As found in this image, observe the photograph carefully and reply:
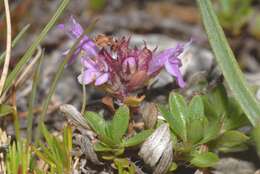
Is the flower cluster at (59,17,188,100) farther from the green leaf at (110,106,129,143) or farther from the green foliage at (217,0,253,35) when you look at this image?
the green foliage at (217,0,253,35)

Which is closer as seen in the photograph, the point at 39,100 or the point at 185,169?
the point at 185,169

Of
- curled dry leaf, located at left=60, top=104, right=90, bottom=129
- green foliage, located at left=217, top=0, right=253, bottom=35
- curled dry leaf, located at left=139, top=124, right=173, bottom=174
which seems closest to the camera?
curled dry leaf, located at left=139, top=124, right=173, bottom=174

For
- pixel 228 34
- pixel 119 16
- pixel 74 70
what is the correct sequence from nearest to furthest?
pixel 74 70, pixel 228 34, pixel 119 16

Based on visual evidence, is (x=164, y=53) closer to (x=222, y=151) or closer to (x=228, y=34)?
(x=222, y=151)

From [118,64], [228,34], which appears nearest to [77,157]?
[118,64]

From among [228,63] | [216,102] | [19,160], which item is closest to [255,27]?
[216,102]

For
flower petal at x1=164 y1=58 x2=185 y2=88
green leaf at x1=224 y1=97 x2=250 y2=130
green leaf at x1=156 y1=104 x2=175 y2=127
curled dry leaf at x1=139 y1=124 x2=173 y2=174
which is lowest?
green leaf at x1=224 y1=97 x2=250 y2=130

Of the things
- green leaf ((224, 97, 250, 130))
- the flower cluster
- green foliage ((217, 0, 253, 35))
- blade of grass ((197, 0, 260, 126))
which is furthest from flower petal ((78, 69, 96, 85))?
green foliage ((217, 0, 253, 35))
